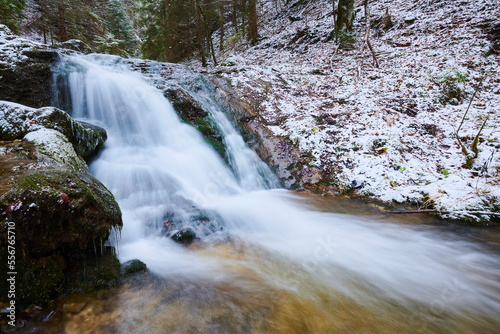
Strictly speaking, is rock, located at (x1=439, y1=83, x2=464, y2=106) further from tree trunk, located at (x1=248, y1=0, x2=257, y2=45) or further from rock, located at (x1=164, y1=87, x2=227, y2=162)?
tree trunk, located at (x1=248, y1=0, x2=257, y2=45)

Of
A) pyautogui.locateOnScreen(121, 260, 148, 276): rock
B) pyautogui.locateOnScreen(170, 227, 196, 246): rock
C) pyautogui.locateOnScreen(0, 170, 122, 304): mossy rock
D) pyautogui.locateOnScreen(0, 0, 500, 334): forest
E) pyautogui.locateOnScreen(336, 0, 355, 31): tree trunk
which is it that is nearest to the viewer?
pyautogui.locateOnScreen(0, 170, 122, 304): mossy rock

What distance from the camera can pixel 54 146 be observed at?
11.2 feet

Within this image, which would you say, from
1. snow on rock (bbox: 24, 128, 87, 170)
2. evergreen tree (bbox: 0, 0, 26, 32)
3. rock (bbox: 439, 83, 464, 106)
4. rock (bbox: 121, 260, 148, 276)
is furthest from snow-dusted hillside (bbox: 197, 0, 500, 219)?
evergreen tree (bbox: 0, 0, 26, 32)

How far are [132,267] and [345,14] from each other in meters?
14.8

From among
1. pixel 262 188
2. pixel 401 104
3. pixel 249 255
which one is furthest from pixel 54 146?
pixel 401 104

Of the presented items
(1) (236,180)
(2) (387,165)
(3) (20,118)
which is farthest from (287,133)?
(3) (20,118)

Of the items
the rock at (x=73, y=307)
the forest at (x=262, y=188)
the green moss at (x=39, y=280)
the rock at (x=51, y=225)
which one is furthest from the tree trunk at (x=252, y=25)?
the rock at (x=73, y=307)

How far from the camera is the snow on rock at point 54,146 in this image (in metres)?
3.29

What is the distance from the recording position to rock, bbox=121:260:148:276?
2697mm

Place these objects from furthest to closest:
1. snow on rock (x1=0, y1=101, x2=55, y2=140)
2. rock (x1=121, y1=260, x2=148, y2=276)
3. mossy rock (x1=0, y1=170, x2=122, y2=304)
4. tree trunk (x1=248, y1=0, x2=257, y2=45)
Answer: tree trunk (x1=248, y1=0, x2=257, y2=45) → snow on rock (x1=0, y1=101, x2=55, y2=140) → rock (x1=121, y1=260, x2=148, y2=276) → mossy rock (x1=0, y1=170, x2=122, y2=304)

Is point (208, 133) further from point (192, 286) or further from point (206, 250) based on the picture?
point (192, 286)

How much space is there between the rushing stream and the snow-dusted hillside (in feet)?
4.24

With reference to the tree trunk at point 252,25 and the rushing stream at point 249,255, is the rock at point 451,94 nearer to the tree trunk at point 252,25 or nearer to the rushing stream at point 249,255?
the rushing stream at point 249,255

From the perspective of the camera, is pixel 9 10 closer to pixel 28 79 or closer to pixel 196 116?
pixel 28 79
